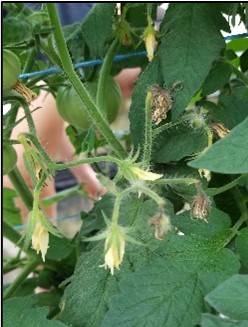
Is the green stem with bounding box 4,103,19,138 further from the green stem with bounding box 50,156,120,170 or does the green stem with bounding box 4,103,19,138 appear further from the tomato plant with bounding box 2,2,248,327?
the green stem with bounding box 50,156,120,170

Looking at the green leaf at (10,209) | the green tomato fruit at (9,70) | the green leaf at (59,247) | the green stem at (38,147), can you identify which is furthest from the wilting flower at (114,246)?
the green leaf at (10,209)

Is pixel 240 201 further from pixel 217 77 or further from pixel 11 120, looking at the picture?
pixel 11 120

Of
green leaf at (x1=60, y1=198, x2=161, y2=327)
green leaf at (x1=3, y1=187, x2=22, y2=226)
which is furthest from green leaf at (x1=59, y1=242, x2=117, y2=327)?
green leaf at (x1=3, y1=187, x2=22, y2=226)

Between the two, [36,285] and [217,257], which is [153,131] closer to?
[217,257]

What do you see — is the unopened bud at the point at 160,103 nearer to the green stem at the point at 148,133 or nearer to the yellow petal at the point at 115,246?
the green stem at the point at 148,133

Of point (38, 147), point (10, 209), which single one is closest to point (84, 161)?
point (38, 147)

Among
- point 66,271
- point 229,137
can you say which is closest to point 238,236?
point 229,137
